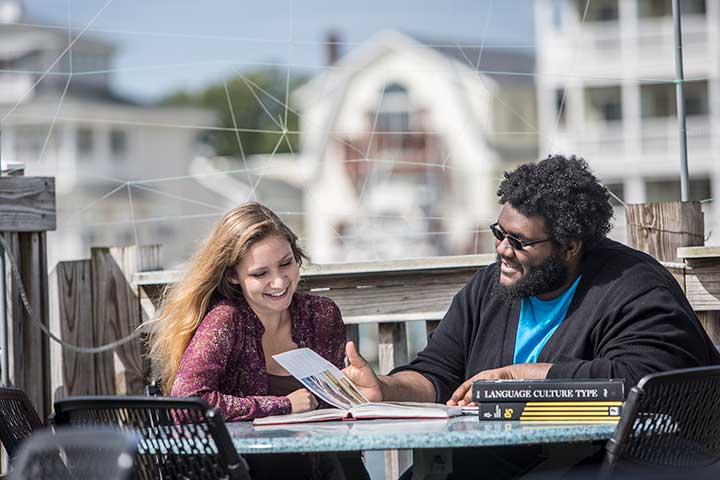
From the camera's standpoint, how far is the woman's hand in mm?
2729

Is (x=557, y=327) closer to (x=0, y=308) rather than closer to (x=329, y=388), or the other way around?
(x=329, y=388)

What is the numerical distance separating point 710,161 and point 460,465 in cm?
3911

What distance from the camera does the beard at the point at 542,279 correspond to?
3021mm

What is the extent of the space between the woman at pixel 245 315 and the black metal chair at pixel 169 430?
2.29 ft

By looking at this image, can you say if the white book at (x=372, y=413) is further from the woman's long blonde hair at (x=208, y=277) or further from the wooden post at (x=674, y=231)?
the wooden post at (x=674, y=231)

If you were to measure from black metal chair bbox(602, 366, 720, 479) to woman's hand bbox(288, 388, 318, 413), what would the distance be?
0.84 meters

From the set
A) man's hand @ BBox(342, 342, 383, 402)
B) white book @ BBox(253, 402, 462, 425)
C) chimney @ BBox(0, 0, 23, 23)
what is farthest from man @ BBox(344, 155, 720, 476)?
chimney @ BBox(0, 0, 23, 23)

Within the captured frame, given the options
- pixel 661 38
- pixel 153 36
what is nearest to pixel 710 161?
pixel 661 38

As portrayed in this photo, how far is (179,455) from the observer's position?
2.18 m

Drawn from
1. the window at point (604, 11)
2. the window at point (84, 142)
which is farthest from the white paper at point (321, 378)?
the window at point (84, 142)

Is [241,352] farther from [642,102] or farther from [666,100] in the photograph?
[642,102]

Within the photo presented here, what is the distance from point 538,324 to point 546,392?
79 centimetres

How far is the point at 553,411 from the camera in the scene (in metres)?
2.28

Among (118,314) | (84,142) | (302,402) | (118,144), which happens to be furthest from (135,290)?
(118,144)
